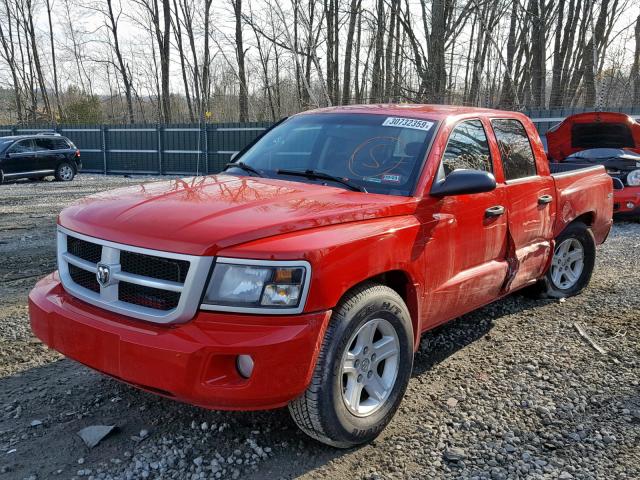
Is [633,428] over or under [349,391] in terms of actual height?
under

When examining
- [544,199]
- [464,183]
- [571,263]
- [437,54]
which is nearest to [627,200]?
[571,263]

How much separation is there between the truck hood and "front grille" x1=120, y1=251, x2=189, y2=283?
66 millimetres

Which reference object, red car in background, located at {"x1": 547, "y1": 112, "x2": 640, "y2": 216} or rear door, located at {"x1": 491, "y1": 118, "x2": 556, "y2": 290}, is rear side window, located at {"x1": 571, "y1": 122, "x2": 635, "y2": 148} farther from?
rear door, located at {"x1": 491, "y1": 118, "x2": 556, "y2": 290}

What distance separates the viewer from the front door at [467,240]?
11.3ft

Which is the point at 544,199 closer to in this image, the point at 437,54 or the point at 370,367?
the point at 370,367

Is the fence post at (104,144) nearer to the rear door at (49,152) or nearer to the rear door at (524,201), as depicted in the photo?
the rear door at (49,152)

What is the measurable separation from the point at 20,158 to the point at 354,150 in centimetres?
1669

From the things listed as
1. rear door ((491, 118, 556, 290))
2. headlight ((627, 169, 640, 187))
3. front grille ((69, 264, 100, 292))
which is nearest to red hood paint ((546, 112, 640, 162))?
headlight ((627, 169, 640, 187))

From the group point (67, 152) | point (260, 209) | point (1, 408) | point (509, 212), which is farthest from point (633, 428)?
point (67, 152)

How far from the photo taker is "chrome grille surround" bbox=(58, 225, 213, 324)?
245 cm

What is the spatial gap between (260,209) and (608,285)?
15.7ft

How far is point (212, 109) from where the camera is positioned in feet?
121

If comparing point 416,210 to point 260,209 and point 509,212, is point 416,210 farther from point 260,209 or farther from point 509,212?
point 509,212

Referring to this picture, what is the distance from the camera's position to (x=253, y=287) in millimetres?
2486
